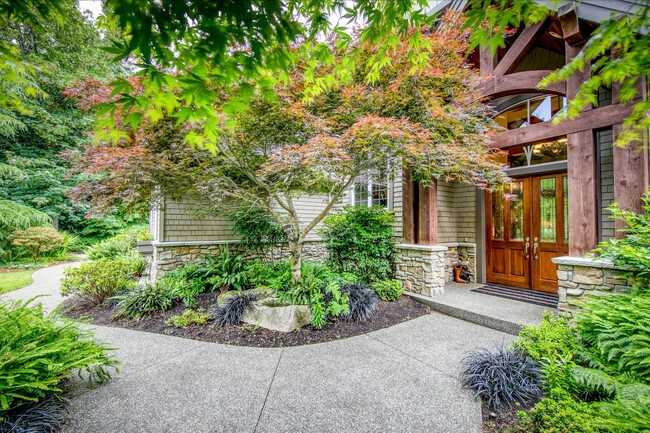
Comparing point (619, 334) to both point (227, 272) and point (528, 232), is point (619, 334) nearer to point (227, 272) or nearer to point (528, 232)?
point (528, 232)

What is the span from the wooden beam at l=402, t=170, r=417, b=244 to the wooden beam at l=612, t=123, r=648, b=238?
303 centimetres

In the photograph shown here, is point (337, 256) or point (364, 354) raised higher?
point (337, 256)

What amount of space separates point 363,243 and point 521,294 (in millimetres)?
3207

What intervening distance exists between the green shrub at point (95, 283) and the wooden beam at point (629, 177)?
8.16 m

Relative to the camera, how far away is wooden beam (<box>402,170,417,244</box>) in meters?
5.89

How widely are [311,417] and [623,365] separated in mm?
2753

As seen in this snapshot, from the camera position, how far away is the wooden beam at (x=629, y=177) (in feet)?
11.1

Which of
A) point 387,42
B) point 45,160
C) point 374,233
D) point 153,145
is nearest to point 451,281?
point 374,233

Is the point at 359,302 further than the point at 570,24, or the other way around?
the point at 359,302

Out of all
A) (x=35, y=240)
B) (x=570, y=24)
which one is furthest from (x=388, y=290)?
(x=35, y=240)

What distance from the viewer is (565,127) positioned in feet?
13.0

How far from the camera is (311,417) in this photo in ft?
7.50

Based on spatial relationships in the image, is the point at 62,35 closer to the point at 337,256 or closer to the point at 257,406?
the point at 337,256

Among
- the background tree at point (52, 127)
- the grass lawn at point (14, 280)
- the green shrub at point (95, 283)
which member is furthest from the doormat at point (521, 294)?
the background tree at point (52, 127)
